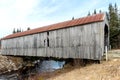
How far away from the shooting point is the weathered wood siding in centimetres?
1834

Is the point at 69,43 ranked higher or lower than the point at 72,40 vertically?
lower

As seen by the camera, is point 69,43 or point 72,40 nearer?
point 72,40

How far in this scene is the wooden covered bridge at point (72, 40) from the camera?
18.4 metres

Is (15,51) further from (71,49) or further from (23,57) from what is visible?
(71,49)

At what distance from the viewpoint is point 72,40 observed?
2102 centimetres

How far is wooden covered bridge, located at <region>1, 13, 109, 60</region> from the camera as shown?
725 inches

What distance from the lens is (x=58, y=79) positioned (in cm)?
1433

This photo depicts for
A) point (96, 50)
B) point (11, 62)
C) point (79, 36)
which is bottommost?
point (11, 62)

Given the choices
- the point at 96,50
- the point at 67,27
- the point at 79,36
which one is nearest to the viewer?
the point at 96,50

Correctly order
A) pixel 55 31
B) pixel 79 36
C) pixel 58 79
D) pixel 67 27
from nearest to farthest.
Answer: pixel 58 79
pixel 79 36
pixel 67 27
pixel 55 31

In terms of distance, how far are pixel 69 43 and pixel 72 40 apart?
0.58 m

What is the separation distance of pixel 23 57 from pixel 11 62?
2.34 m

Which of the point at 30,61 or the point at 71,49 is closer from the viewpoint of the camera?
the point at 71,49

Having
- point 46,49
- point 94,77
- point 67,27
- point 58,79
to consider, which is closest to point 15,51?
point 46,49
